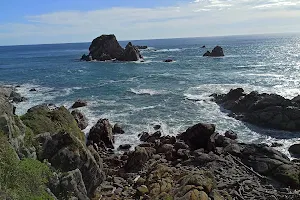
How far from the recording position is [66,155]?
67.0ft

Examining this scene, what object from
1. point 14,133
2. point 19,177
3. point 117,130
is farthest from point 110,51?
point 19,177

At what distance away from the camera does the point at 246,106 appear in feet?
156

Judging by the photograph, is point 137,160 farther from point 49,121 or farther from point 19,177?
point 19,177

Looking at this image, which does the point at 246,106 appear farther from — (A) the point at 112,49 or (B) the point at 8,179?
(A) the point at 112,49

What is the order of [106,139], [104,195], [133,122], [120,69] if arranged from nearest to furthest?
1. [104,195]
2. [106,139]
3. [133,122]
4. [120,69]

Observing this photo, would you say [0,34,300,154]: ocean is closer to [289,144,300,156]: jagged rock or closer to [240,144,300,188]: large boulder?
[289,144,300,156]: jagged rock

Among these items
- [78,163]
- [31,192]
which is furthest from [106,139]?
[31,192]

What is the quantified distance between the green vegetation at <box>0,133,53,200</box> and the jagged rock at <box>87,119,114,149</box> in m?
19.2

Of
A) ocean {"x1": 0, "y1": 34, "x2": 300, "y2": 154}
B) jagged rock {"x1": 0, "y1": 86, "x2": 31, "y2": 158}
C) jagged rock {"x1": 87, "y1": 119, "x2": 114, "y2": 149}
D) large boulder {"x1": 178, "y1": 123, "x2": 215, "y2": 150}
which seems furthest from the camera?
ocean {"x1": 0, "y1": 34, "x2": 300, "y2": 154}

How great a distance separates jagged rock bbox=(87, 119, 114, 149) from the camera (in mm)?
36003

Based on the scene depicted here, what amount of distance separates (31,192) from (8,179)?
3.77ft

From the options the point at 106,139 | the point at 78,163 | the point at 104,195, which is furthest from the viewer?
the point at 106,139

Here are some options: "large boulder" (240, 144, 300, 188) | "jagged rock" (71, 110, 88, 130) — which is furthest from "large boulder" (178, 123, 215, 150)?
"jagged rock" (71, 110, 88, 130)

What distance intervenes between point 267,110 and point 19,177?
116 feet
